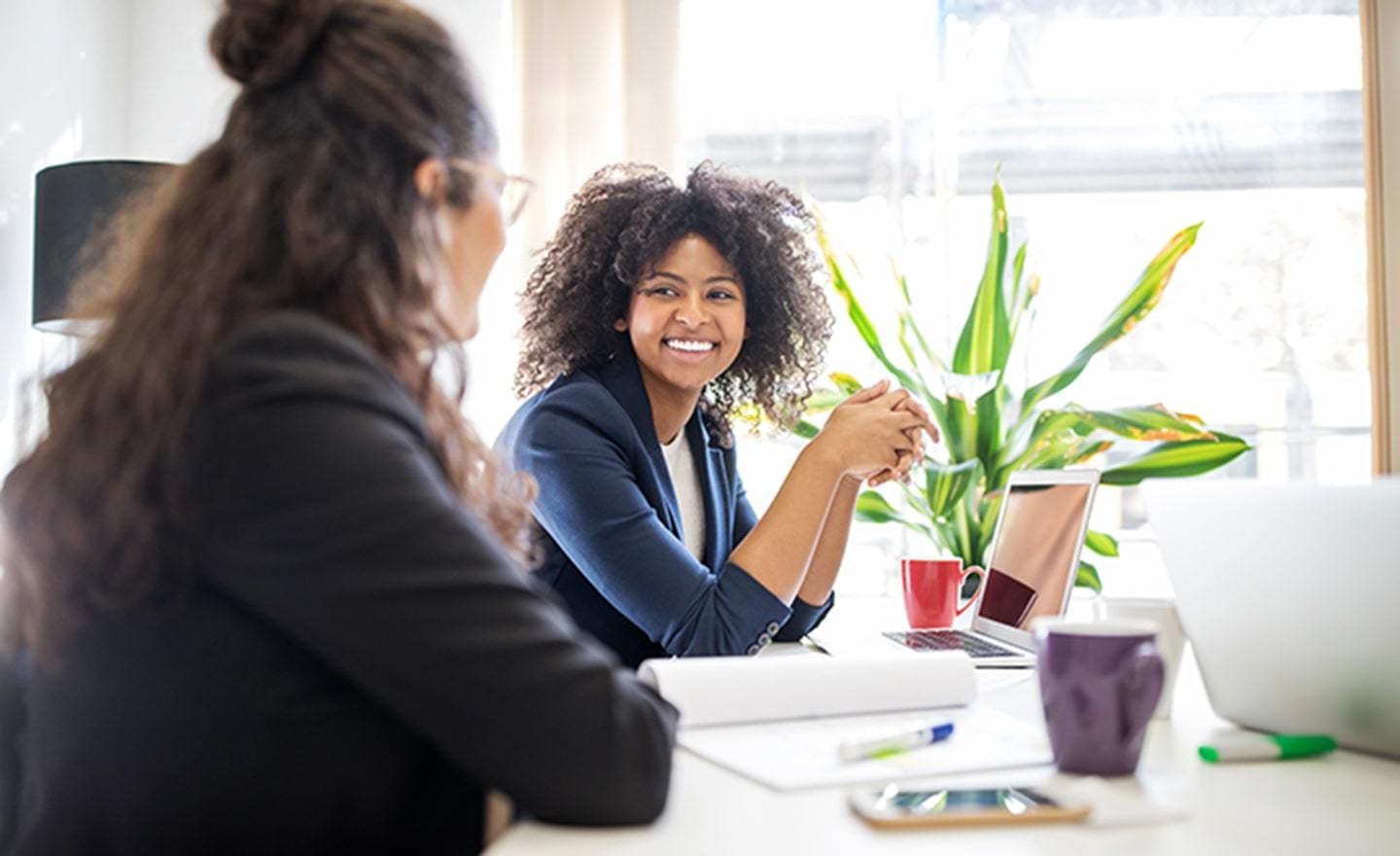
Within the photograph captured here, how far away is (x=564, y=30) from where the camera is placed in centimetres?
279

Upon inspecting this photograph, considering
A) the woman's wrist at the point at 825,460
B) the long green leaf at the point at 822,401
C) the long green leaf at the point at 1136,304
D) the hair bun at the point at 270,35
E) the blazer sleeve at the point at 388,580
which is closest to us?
the blazer sleeve at the point at 388,580

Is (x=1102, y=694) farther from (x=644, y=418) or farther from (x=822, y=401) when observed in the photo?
(x=822, y=401)

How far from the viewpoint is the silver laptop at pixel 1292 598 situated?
2.60 feet

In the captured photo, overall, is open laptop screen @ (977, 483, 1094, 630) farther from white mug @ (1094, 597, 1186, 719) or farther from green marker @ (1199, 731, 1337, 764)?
green marker @ (1199, 731, 1337, 764)

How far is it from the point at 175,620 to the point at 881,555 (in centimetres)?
235

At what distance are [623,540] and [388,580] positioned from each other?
2.66 feet

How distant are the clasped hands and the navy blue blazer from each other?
7.6 inches

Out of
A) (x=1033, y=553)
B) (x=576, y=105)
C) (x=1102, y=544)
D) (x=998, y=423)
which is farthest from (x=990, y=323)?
(x=576, y=105)

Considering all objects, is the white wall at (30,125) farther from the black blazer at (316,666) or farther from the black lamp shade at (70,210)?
the black blazer at (316,666)

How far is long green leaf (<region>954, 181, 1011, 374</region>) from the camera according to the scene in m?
2.23

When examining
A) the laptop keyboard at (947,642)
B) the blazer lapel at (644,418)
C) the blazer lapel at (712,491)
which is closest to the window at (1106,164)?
the blazer lapel at (712,491)

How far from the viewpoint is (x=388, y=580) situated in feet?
2.07

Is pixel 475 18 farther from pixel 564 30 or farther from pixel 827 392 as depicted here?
pixel 827 392

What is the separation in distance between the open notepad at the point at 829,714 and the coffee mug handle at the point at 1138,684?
74 millimetres
